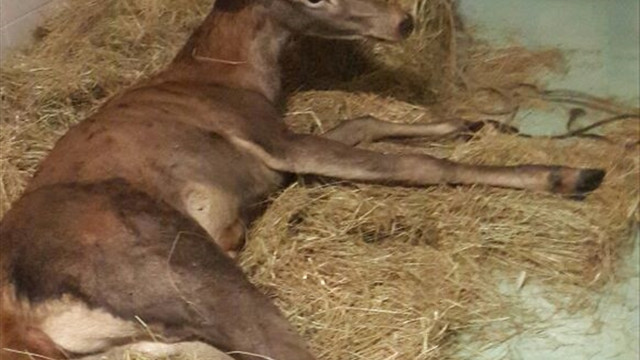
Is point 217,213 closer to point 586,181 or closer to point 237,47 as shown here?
point 237,47

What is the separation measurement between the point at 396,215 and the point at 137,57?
157 centimetres

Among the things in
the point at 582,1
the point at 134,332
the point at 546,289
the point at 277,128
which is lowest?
the point at 546,289

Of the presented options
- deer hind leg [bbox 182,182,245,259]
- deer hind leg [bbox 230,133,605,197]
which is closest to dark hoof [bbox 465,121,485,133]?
deer hind leg [bbox 230,133,605,197]

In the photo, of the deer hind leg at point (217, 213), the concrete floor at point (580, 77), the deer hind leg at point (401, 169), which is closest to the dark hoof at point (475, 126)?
the concrete floor at point (580, 77)

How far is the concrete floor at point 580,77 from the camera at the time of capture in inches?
120

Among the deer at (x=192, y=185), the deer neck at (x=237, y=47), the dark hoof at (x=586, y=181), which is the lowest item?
the dark hoof at (x=586, y=181)

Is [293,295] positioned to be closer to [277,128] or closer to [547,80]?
[277,128]

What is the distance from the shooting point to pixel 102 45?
444 cm

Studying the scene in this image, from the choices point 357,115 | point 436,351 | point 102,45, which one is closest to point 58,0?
point 102,45

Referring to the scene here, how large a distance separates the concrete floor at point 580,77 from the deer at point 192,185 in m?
0.43

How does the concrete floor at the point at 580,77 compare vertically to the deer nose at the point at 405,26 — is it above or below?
below

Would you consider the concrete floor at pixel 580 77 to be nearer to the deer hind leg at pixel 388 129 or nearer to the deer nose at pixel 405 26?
the deer hind leg at pixel 388 129

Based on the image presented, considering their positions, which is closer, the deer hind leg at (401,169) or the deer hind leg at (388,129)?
the deer hind leg at (401,169)

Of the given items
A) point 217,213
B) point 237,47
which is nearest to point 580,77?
point 237,47
